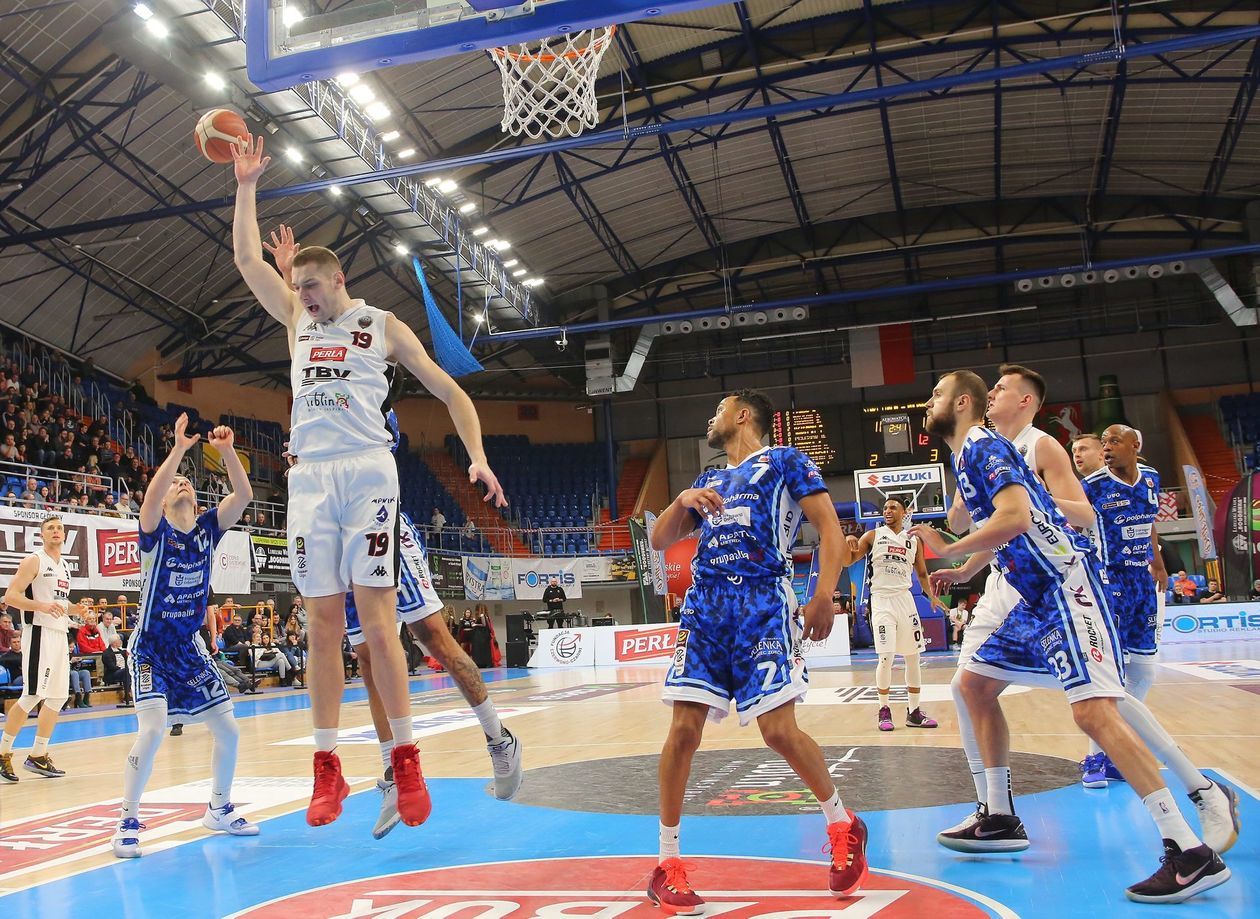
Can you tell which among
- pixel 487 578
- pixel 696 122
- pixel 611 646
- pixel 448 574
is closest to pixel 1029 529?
pixel 696 122

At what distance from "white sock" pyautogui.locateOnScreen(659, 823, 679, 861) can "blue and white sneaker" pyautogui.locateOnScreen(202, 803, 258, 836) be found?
2.50 meters

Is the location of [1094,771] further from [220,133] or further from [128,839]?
[220,133]

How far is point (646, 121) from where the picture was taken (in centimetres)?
2286

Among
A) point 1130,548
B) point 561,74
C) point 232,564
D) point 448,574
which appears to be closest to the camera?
point 1130,548

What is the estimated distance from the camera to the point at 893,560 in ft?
31.9

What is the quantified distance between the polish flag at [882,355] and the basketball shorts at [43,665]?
2588cm

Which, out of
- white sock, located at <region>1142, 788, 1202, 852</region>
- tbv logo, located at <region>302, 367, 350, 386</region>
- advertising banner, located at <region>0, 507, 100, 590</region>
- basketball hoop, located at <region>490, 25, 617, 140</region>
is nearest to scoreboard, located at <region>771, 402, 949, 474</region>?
basketball hoop, located at <region>490, 25, 617, 140</region>

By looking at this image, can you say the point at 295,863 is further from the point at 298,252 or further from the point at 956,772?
the point at 956,772

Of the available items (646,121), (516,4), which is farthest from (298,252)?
(646,121)

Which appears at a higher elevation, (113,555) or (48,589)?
(113,555)

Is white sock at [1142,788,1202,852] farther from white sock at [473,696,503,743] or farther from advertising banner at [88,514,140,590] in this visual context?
advertising banner at [88,514,140,590]

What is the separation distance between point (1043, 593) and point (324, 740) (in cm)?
291

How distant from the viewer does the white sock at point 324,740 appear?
12.9 ft

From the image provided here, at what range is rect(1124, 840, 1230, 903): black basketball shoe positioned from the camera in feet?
10.9
